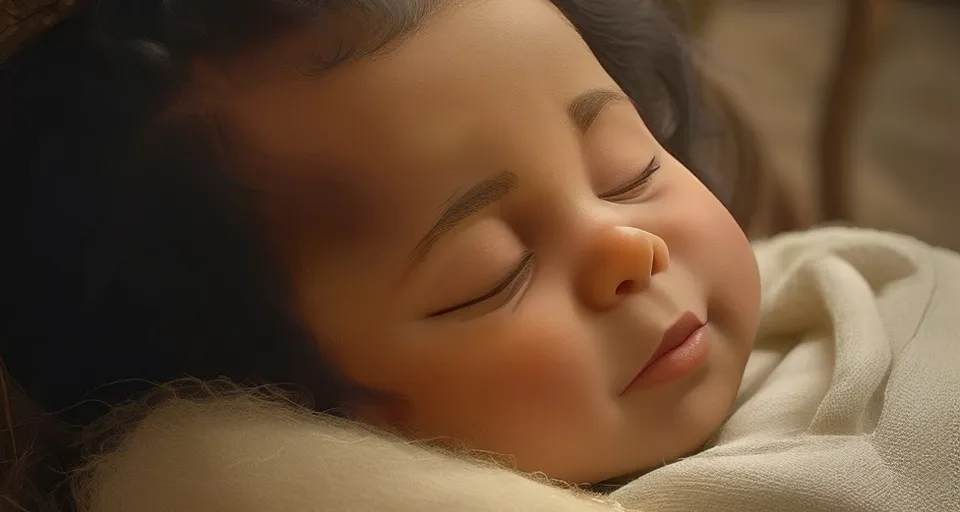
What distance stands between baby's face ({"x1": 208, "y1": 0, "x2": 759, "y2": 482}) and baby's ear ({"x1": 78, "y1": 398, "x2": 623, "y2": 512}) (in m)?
0.04

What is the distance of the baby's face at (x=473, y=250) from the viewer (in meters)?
0.59

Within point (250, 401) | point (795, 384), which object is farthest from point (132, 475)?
point (795, 384)

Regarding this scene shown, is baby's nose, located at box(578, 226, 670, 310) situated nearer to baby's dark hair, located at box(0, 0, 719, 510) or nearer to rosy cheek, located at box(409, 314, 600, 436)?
rosy cheek, located at box(409, 314, 600, 436)

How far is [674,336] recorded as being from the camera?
0.64 m

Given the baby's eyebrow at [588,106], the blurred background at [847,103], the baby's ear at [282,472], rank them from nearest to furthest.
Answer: the baby's ear at [282,472], the baby's eyebrow at [588,106], the blurred background at [847,103]

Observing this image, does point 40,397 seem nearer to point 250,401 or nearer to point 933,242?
point 250,401

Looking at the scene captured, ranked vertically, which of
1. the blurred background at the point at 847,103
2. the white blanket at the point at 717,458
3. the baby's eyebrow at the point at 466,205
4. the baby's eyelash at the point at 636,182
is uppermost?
the baby's eyebrow at the point at 466,205

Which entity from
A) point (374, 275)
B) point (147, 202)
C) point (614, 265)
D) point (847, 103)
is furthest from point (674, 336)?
point (847, 103)

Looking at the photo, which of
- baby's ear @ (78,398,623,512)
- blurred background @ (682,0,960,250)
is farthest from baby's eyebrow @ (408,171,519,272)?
blurred background @ (682,0,960,250)

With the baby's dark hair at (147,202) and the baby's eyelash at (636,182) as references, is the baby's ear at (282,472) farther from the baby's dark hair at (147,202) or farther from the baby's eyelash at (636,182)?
the baby's eyelash at (636,182)

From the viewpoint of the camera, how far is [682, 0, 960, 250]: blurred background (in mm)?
1443

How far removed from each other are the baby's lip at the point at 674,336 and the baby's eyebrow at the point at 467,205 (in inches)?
5.4

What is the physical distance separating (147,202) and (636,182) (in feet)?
1.03

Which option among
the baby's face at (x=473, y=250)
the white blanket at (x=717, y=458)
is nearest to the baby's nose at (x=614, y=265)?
the baby's face at (x=473, y=250)
